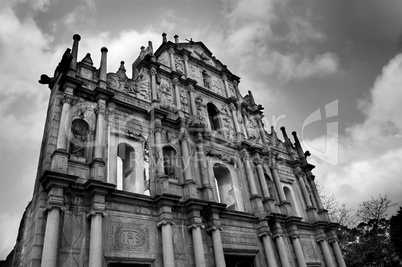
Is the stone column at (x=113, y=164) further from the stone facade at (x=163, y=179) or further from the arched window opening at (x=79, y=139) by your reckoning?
the arched window opening at (x=79, y=139)

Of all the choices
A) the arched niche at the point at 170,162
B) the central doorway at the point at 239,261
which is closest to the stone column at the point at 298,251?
the central doorway at the point at 239,261

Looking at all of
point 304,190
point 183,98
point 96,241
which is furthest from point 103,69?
point 304,190

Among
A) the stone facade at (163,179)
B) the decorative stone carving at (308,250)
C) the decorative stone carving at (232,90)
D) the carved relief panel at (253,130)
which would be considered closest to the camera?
the stone facade at (163,179)

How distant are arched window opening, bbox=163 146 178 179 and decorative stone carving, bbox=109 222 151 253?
296cm

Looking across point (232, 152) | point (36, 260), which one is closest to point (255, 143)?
point (232, 152)

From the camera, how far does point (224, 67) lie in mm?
20781

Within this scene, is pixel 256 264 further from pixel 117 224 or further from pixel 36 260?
pixel 36 260

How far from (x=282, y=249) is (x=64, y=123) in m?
10.3

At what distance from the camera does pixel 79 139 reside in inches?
429

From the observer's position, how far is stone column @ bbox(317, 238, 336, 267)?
51.6ft

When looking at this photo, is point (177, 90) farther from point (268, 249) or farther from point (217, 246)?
point (268, 249)

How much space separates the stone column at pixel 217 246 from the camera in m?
10.9

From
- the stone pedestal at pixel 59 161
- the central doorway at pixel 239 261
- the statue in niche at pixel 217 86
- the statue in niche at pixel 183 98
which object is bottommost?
the central doorway at pixel 239 261

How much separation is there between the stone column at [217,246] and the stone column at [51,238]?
543 cm
